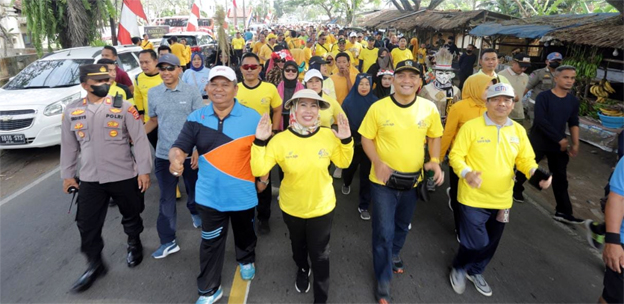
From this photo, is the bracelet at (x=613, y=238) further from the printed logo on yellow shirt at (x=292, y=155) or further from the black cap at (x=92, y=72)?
the black cap at (x=92, y=72)

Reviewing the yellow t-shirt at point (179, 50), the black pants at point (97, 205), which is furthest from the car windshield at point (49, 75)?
the black pants at point (97, 205)

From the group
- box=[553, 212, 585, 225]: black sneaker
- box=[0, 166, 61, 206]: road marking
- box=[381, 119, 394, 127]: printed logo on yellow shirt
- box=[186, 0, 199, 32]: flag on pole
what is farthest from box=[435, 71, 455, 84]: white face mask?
box=[186, 0, 199, 32]: flag on pole

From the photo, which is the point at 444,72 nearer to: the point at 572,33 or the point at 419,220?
the point at 419,220

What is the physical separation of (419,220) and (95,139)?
3.65 meters

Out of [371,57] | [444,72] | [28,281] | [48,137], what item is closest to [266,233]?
[28,281]

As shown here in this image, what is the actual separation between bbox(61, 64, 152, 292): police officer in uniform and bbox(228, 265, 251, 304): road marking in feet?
3.87

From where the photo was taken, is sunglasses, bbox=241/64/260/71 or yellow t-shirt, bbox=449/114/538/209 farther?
sunglasses, bbox=241/64/260/71

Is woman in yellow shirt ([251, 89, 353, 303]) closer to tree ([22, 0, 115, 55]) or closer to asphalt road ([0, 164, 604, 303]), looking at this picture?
asphalt road ([0, 164, 604, 303])

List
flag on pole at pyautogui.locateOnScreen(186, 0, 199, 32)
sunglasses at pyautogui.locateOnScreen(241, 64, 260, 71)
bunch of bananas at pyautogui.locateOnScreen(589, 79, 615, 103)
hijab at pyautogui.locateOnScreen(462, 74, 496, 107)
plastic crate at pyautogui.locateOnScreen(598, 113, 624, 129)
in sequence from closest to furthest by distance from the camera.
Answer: hijab at pyautogui.locateOnScreen(462, 74, 496, 107) → sunglasses at pyautogui.locateOnScreen(241, 64, 260, 71) → plastic crate at pyautogui.locateOnScreen(598, 113, 624, 129) → bunch of bananas at pyautogui.locateOnScreen(589, 79, 615, 103) → flag on pole at pyautogui.locateOnScreen(186, 0, 199, 32)

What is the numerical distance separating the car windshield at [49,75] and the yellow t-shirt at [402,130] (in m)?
6.64

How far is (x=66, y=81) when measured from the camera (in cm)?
705

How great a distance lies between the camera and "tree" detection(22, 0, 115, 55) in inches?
384

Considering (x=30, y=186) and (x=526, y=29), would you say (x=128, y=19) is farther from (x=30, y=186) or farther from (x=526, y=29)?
(x=526, y=29)

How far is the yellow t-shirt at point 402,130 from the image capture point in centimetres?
292
